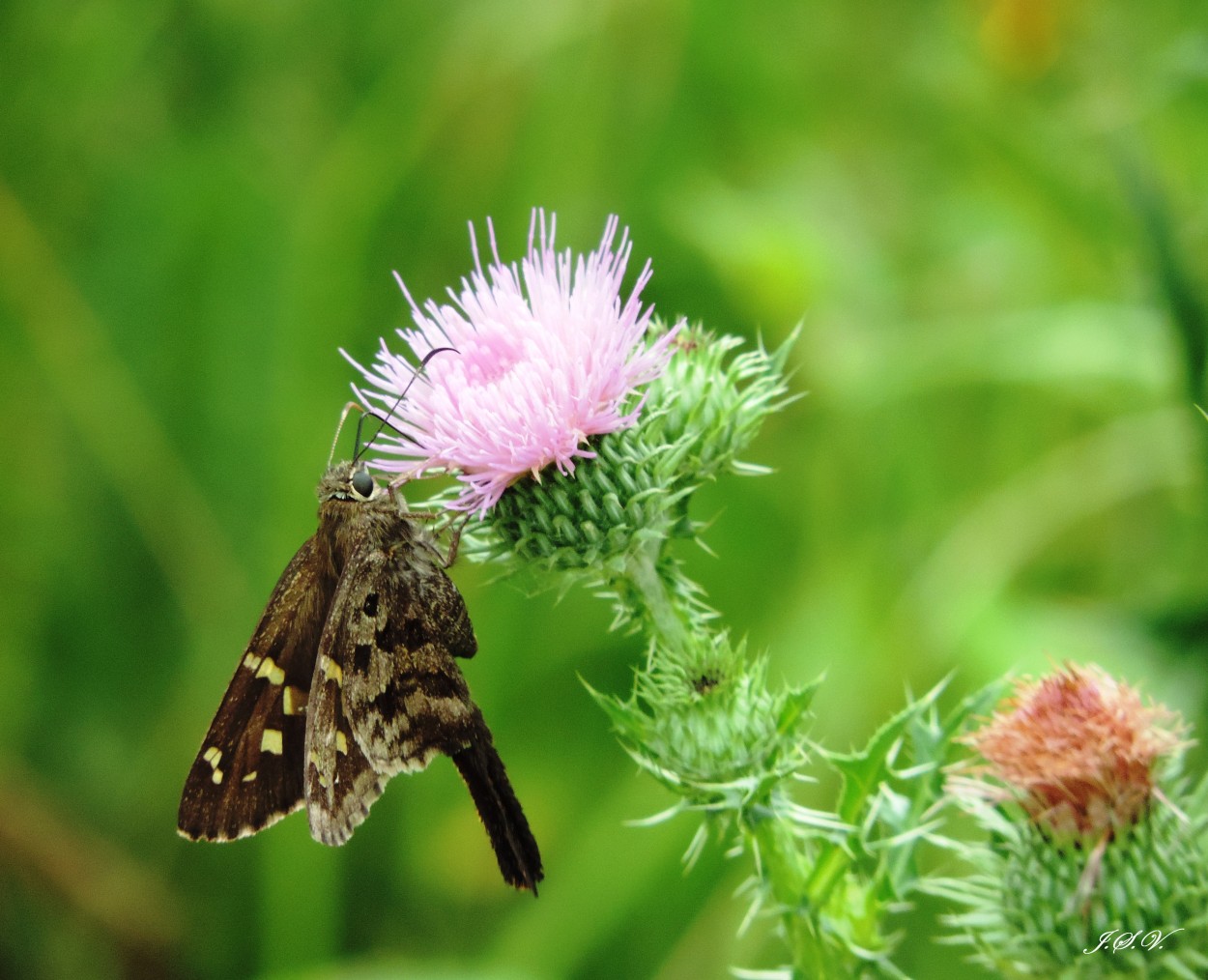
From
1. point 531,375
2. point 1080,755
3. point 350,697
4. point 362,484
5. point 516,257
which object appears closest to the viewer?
point 1080,755

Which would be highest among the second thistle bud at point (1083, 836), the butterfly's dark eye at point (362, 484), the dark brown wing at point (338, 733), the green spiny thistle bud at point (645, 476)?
the butterfly's dark eye at point (362, 484)

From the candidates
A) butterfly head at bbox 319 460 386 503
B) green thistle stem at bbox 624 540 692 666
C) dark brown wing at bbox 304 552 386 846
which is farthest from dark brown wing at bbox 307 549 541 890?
green thistle stem at bbox 624 540 692 666

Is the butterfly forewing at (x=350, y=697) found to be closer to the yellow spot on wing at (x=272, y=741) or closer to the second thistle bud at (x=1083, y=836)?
the yellow spot on wing at (x=272, y=741)

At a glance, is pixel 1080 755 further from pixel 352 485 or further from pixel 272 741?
pixel 272 741

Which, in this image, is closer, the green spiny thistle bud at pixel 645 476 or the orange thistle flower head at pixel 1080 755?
→ the orange thistle flower head at pixel 1080 755

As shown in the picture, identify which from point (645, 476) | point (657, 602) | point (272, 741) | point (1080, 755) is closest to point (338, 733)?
point (272, 741)

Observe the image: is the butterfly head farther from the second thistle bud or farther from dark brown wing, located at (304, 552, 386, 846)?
the second thistle bud

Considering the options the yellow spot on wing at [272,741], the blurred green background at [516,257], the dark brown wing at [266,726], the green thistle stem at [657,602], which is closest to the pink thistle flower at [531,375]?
the green thistle stem at [657,602]
